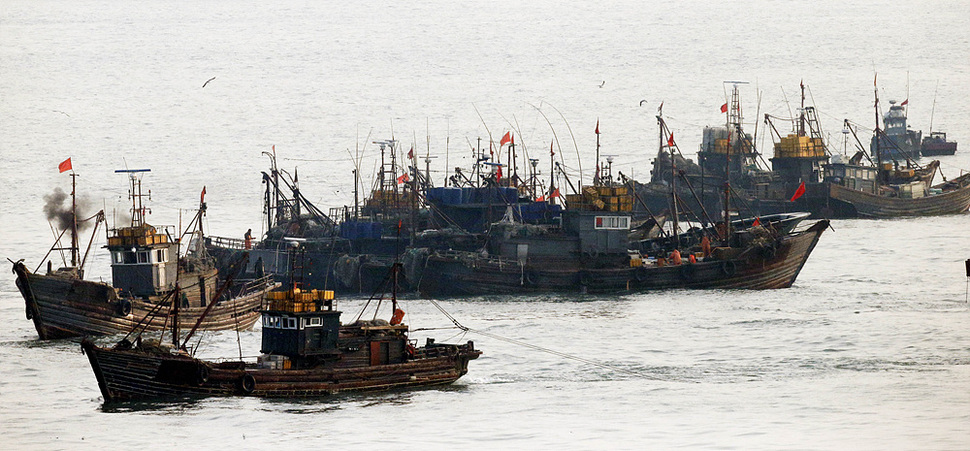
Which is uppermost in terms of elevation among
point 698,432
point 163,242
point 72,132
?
point 72,132

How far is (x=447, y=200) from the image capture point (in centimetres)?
10425

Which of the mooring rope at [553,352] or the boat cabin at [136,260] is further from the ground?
the boat cabin at [136,260]

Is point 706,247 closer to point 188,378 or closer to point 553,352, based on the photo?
point 553,352

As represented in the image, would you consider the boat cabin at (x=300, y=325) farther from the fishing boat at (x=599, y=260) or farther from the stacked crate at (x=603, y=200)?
the stacked crate at (x=603, y=200)

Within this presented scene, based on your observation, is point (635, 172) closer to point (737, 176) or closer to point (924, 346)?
point (737, 176)

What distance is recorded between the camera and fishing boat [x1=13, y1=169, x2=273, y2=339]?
251 ft

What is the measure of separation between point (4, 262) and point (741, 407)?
235 ft

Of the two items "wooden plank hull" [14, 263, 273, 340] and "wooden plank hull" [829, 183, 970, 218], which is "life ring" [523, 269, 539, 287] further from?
"wooden plank hull" [829, 183, 970, 218]

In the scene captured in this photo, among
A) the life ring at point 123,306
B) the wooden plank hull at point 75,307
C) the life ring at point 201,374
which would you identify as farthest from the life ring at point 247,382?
the life ring at point 123,306

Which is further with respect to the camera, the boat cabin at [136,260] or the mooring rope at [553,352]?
the boat cabin at [136,260]

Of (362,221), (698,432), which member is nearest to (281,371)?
(698,432)

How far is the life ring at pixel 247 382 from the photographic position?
193 ft

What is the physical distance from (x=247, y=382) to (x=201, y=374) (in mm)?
1785

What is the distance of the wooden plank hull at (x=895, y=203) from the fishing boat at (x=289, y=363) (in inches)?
3155
